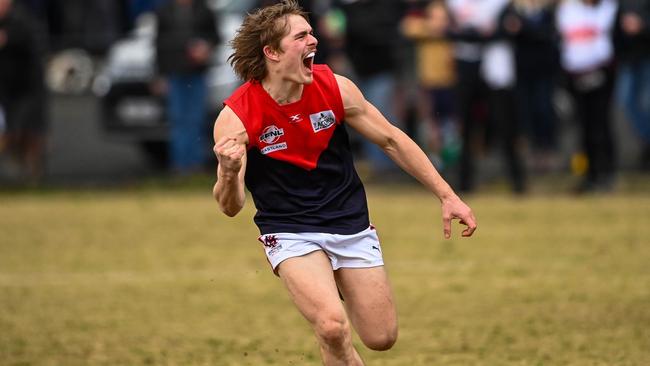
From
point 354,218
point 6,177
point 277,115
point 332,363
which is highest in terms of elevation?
point 277,115

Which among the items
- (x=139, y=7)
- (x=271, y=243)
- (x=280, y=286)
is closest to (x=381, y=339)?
(x=271, y=243)

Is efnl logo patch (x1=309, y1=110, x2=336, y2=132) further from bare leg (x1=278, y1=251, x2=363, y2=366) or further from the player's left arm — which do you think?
bare leg (x1=278, y1=251, x2=363, y2=366)

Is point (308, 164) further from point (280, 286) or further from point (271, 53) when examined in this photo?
point (280, 286)

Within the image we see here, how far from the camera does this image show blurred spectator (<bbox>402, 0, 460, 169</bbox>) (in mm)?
17234

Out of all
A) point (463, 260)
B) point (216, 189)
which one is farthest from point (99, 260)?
point (216, 189)

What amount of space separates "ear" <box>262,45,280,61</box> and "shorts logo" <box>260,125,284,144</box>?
0.31 metres

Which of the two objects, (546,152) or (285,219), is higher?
(285,219)

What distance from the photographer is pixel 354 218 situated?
22.5 ft

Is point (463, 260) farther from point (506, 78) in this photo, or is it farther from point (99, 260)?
point (506, 78)

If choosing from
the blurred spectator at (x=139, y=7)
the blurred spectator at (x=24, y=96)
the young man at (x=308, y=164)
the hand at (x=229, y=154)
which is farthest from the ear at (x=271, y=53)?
the blurred spectator at (x=139, y=7)

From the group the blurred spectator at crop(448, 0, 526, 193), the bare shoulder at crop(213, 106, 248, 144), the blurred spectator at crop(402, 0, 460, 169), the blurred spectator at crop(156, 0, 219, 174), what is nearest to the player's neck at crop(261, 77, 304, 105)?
the bare shoulder at crop(213, 106, 248, 144)

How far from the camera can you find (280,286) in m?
11.5

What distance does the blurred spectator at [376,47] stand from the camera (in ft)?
57.7

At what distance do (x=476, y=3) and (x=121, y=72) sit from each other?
4.91 meters
